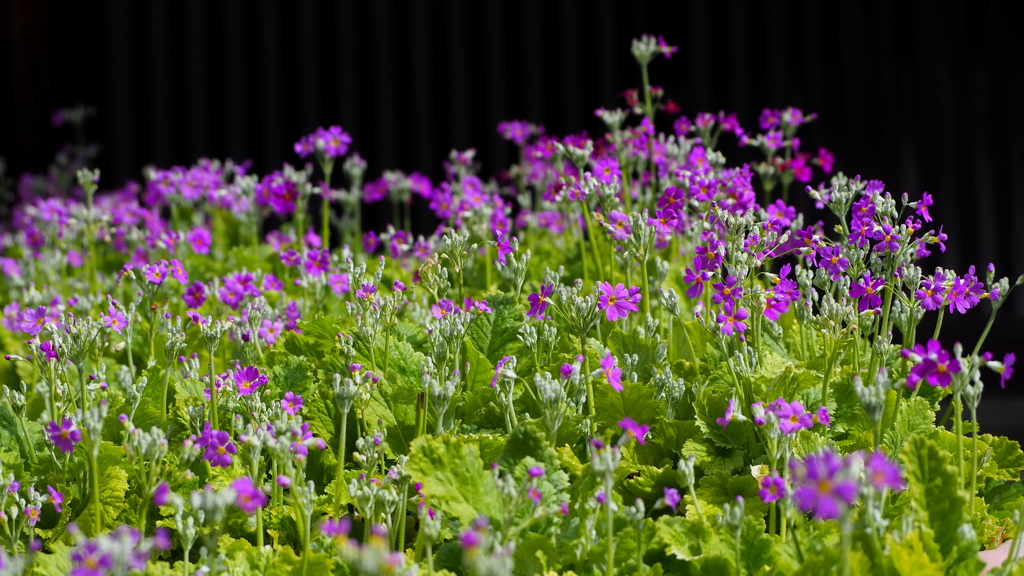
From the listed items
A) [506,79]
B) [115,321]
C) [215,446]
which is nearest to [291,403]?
[215,446]

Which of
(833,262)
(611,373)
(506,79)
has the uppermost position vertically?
(506,79)

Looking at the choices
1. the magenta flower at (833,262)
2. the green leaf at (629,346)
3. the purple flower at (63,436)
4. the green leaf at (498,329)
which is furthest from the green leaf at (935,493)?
the purple flower at (63,436)

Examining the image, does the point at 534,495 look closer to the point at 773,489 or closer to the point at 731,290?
the point at 773,489

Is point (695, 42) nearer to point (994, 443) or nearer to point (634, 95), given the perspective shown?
point (634, 95)

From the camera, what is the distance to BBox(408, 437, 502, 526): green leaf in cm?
179

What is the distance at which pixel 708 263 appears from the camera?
92.0 inches

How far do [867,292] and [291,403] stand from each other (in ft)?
3.95

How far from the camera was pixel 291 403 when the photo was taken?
2.24 metres

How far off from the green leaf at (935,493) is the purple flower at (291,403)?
116 cm

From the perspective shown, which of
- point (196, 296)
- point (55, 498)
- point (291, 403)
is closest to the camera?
point (55, 498)

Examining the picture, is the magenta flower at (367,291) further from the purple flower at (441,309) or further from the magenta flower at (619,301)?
the magenta flower at (619,301)

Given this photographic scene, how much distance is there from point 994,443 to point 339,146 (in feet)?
7.80

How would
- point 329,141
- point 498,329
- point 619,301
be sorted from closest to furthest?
point 619,301, point 498,329, point 329,141

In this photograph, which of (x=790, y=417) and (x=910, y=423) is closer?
(x=790, y=417)
